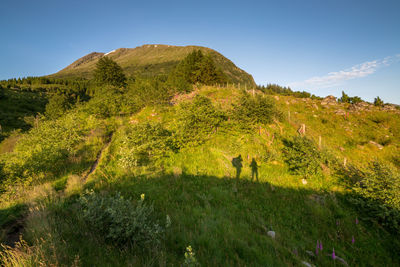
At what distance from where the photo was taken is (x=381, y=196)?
590 centimetres

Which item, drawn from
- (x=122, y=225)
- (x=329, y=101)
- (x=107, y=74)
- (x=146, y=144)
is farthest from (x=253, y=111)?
(x=107, y=74)

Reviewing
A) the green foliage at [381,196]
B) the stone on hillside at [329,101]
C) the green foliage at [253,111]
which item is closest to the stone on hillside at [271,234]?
the green foliage at [381,196]

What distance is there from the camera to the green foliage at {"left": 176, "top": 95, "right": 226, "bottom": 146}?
958cm

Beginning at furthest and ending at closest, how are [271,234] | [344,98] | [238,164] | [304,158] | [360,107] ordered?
[344,98] < [360,107] < [238,164] < [304,158] < [271,234]

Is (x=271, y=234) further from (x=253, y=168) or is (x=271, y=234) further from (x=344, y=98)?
(x=344, y=98)

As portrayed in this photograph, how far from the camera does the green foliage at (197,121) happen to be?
9576 mm

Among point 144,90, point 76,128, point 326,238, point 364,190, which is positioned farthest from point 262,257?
point 144,90

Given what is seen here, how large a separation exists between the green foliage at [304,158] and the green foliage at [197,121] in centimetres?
498

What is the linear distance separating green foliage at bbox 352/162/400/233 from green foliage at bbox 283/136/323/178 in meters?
1.68

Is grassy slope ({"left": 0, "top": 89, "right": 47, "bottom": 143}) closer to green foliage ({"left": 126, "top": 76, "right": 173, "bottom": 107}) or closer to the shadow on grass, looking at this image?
green foliage ({"left": 126, "top": 76, "right": 173, "bottom": 107})

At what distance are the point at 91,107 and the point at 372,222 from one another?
24.3 m

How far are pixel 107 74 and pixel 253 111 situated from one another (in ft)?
89.6

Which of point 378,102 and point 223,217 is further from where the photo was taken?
point 378,102

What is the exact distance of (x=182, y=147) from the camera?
31.3ft
